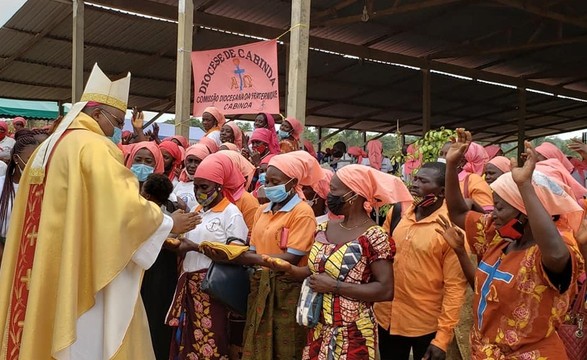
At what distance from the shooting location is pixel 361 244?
111 inches

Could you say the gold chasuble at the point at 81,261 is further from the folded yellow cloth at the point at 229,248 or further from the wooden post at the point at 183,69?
the wooden post at the point at 183,69

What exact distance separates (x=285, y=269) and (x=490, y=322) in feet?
3.63

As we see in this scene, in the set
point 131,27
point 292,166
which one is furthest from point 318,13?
point 292,166

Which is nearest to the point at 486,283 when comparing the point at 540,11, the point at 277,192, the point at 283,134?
the point at 277,192

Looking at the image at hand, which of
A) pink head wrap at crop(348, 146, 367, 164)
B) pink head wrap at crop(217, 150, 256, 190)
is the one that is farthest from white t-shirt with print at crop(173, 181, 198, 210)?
pink head wrap at crop(348, 146, 367, 164)

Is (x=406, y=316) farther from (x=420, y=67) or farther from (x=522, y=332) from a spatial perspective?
(x=420, y=67)

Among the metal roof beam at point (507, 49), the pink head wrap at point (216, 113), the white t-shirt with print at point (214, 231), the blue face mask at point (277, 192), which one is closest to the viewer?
Result: the blue face mask at point (277, 192)

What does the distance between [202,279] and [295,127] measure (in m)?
2.26

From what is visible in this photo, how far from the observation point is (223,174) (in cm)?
367

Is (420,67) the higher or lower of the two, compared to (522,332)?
higher

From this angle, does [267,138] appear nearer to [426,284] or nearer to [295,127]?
[295,127]

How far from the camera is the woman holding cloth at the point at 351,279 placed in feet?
9.07

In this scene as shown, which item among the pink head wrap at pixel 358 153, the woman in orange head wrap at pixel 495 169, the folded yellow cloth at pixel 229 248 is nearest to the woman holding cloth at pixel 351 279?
the folded yellow cloth at pixel 229 248

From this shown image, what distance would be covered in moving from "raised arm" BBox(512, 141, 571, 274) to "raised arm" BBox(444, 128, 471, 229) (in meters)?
0.61
